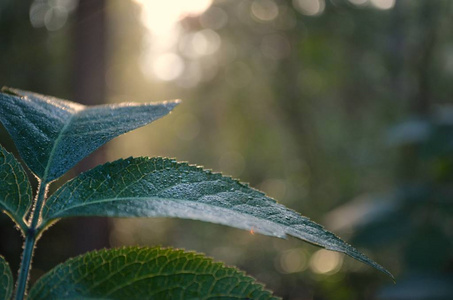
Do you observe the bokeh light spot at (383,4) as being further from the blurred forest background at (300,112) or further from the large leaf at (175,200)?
the large leaf at (175,200)

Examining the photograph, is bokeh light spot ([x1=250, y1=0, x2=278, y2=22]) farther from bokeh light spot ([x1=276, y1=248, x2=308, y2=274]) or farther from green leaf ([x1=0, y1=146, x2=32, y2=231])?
green leaf ([x1=0, y1=146, x2=32, y2=231])

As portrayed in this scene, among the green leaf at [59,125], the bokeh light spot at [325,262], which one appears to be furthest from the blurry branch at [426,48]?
the green leaf at [59,125]

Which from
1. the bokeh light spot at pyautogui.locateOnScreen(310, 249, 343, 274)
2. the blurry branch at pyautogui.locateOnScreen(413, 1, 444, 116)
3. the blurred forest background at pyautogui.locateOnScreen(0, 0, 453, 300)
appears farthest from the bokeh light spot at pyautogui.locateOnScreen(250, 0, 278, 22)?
the bokeh light spot at pyautogui.locateOnScreen(310, 249, 343, 274)

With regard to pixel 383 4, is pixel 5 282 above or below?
below

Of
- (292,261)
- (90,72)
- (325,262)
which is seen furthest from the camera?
(292,261)

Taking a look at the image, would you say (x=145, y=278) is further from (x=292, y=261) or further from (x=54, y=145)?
(x=292, y=261)

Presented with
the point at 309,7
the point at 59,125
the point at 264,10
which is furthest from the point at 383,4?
the point at 59,125

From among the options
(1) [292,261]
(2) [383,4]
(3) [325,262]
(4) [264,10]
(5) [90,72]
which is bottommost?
(3) [325,262]
